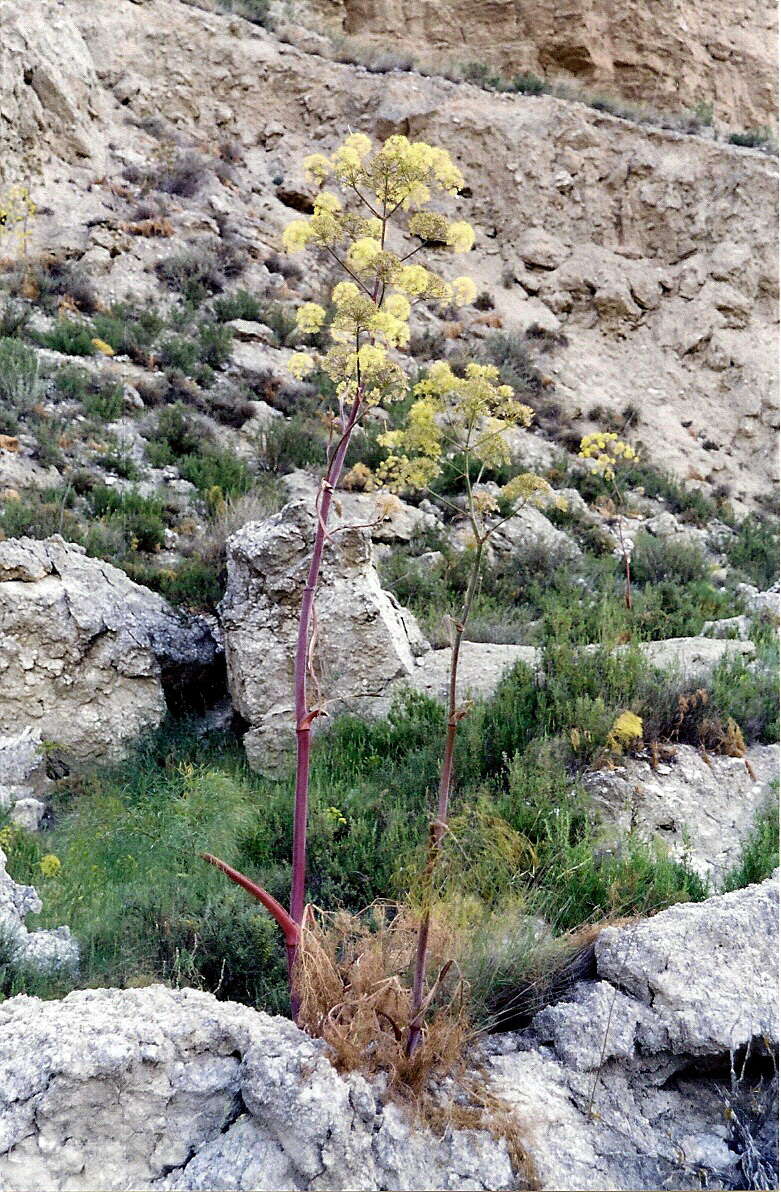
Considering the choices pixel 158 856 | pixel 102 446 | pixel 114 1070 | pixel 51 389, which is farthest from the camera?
pixel 51 389

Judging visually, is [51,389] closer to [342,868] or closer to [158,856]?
[158,856]

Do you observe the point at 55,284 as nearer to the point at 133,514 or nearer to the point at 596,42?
the point at 133,514

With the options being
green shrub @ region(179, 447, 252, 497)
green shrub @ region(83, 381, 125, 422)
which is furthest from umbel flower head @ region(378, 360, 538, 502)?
green shrub @ region(83, 381, 125, 422)

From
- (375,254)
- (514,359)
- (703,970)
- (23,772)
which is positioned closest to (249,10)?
(514,359)

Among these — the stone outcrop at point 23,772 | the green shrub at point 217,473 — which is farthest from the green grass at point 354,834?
the green shrub at point 217,473

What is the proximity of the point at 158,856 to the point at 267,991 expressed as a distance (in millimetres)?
1271

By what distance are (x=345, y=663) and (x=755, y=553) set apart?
291 inches

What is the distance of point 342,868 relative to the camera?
385 centimetres

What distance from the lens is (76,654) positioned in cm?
564

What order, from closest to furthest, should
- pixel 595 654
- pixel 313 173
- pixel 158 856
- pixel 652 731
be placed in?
1. pixel 313 173
2. pixel 158 856
3. pixel 652 731
4. pixel 595 654

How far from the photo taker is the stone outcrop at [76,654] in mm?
5477

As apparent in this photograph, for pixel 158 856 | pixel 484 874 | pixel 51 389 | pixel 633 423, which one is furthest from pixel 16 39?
pixel 484 874

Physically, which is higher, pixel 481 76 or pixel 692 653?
pixel 481 76

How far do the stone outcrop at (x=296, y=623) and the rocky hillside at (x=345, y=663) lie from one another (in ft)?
0.09
